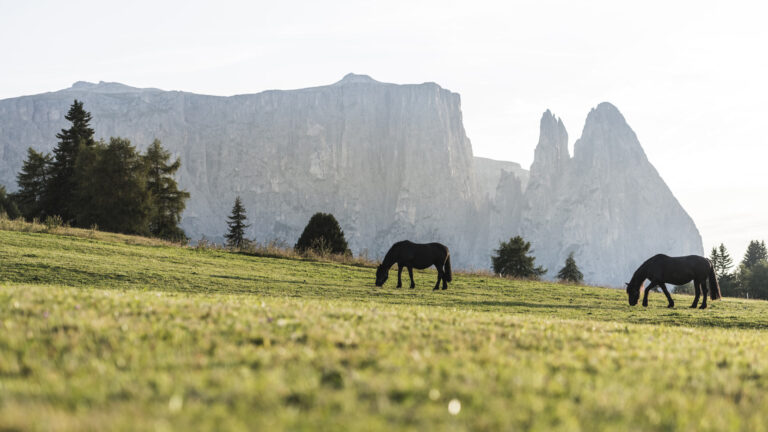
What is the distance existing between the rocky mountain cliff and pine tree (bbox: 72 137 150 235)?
91.5 meters

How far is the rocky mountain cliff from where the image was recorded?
524 feet

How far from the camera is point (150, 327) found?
20.5 ft

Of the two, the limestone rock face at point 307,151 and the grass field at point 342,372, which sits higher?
the limestone rock face at point 307,151

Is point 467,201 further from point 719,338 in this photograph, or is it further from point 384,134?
point 719,338

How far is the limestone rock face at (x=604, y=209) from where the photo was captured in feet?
577

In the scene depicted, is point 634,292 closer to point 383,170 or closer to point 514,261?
point 514,261

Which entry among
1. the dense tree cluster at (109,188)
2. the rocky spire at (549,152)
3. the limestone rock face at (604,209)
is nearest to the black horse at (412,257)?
the dense tree cluster at (109,188)

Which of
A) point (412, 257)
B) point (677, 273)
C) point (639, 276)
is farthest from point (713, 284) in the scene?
point (412, 257)

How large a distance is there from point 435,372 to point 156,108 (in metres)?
180

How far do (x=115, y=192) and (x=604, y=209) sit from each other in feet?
531

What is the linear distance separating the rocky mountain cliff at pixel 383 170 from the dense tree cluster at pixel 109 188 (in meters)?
84.9

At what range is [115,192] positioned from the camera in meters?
55.5

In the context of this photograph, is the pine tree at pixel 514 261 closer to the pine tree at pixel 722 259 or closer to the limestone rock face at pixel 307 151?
the pine tree at pixel 722 259

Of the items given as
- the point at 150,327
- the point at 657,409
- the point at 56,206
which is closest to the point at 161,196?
the point at 56,206
